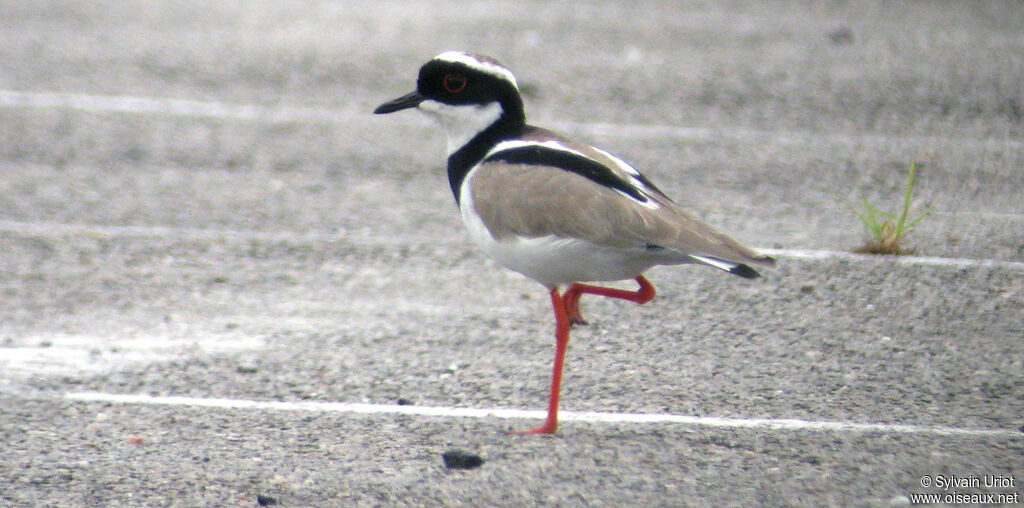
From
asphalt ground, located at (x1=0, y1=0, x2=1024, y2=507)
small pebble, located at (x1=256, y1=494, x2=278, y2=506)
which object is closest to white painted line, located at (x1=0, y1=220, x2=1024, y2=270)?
asphalt ground, located at (x1=0, y1=0, x2=1024, y2=507)

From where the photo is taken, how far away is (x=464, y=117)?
5.36 m

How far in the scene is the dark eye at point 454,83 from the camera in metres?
5.35

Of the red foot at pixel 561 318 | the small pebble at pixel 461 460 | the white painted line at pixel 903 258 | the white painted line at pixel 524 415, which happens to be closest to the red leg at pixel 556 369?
the red foot at pixel 561 318

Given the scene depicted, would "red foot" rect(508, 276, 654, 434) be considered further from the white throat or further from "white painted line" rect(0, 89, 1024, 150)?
"white painted line" rect(0, 89, 1024, 150)

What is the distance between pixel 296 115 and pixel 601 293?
6.33m

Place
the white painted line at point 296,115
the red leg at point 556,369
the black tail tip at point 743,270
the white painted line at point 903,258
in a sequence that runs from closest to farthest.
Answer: the black tail tip at point 743,270 → the red leg at point 556,369 → the white painted line at point 903,258 → the white painted line at point 296,115

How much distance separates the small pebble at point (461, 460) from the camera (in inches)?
188

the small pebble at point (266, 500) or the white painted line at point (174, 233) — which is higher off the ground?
the white painted line at point (174, 233)

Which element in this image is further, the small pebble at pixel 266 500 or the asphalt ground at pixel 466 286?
the asphalt ground at pixel 466 286

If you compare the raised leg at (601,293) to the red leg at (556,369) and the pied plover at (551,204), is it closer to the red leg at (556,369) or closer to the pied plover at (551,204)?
the pied plover at (551,204)

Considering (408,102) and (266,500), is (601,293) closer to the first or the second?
(408,102)

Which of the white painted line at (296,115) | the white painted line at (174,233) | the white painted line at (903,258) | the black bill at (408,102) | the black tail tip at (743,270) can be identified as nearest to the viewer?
the black tail tip at (743,270)

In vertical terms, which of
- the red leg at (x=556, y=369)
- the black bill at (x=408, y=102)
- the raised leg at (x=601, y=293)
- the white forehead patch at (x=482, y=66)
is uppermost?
the white forehead patch at (x=482, y=66)

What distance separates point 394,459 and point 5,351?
99.7 inches
